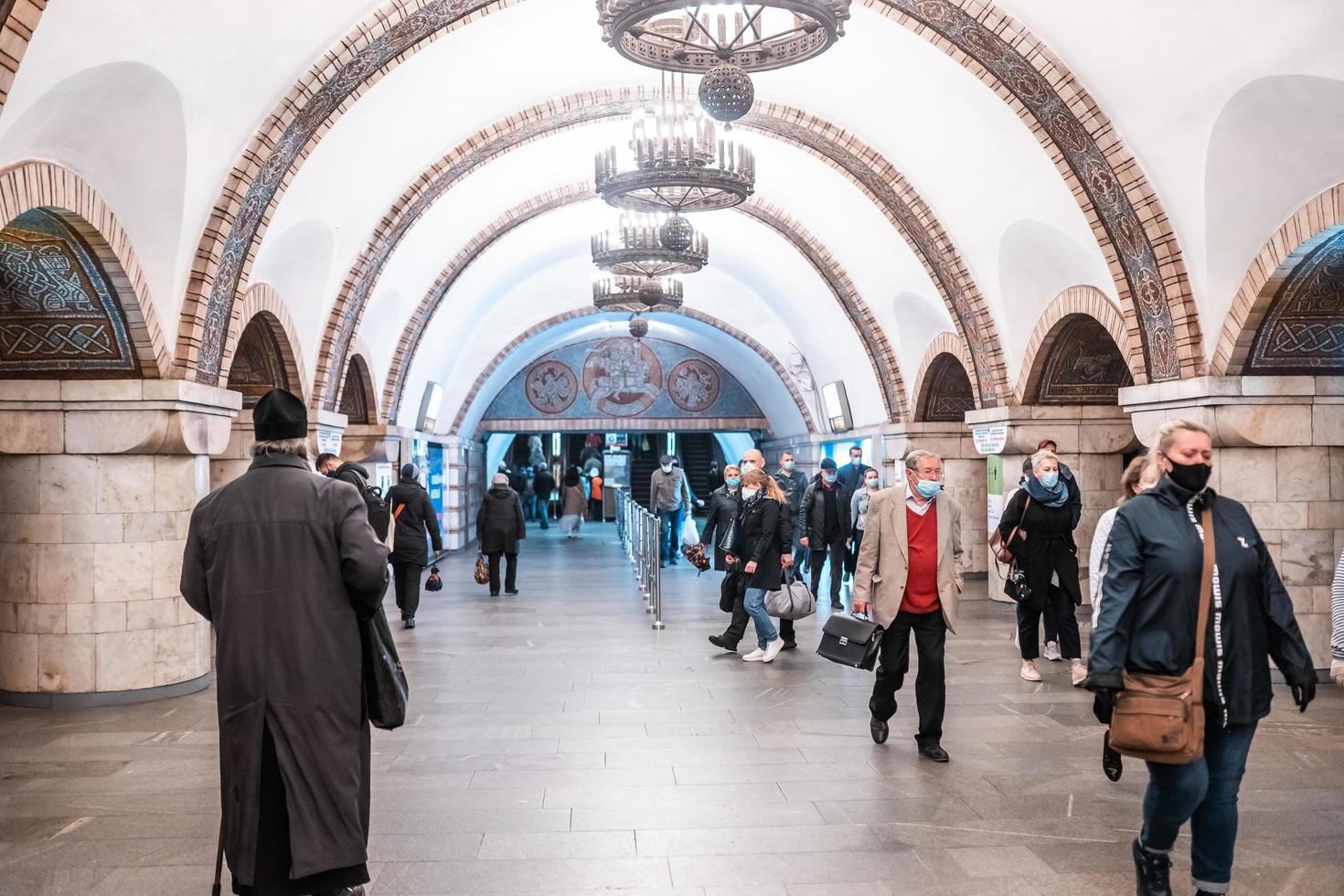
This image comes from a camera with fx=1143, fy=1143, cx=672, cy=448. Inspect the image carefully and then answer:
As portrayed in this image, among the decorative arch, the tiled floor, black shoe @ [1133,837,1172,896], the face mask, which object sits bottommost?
the tiled floor

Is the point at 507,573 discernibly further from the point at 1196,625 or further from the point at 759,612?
the point at 1196,625

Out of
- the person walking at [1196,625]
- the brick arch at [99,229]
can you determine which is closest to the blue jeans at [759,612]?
the brick arch at [99,229]

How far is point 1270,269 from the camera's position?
6844 mm

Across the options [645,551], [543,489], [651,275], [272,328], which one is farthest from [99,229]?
[543,489]

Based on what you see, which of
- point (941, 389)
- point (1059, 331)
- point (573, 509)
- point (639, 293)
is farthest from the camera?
point (573, 509)

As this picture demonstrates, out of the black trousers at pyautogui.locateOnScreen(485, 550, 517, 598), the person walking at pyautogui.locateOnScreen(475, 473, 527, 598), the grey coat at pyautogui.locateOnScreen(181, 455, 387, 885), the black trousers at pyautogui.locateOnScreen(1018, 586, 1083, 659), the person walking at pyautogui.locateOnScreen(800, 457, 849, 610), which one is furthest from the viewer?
the black trousers at pyautogui.locateOnScreen(485, 550, 517, 598)

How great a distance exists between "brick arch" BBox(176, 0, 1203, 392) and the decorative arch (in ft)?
15.5

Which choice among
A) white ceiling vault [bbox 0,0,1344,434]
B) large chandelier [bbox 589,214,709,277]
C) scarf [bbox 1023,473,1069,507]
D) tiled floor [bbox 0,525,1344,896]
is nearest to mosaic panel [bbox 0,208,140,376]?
white ceiling vault [bbox 0,0,1344,434]

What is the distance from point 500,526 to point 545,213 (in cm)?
419

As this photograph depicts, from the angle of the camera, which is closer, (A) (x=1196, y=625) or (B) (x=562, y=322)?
(A) (x=1196, y=625)

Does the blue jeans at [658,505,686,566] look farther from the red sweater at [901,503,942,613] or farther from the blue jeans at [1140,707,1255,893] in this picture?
the blue jeans at [1140,707,1255,893]

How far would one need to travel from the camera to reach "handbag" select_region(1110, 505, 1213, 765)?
301cm

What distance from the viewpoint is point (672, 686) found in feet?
22.7

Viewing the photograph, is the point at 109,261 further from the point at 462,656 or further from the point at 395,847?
the point at 395,847
